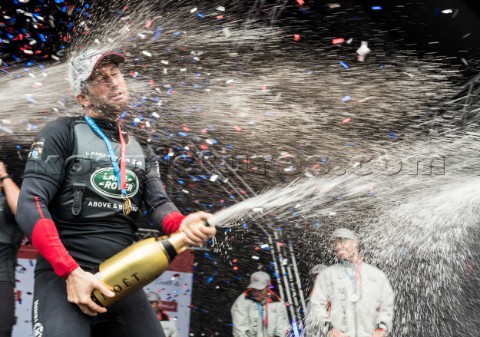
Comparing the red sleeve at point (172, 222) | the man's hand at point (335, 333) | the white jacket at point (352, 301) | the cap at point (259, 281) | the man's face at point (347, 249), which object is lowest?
the cap at point (259, 281)

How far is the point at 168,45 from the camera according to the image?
274 inches

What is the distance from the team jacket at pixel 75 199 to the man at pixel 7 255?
4.31ft

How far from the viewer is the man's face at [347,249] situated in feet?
17.6

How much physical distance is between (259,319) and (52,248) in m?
3.77

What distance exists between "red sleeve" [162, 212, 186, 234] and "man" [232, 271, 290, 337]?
10.6ft

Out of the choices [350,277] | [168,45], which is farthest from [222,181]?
[350,277]

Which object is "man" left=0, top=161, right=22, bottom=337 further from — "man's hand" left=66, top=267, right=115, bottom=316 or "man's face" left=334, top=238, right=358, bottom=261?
"man's face" left=334, top=238, right=358, bottom=261

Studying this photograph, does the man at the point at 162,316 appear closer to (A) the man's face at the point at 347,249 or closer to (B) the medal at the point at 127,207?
(A) the man's face at the point at 347,249

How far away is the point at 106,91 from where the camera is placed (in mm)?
3068

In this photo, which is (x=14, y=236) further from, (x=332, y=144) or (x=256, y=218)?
(x=332, y=144)

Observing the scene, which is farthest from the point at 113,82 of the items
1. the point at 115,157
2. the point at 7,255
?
the point at 7,255

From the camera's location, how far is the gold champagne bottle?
2.58m

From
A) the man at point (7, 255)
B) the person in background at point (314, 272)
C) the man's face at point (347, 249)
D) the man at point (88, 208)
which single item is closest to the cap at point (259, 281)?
the person in background at point (314, 272)

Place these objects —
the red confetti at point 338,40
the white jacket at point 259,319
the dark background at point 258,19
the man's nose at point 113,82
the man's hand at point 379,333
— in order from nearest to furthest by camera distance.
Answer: the man's nose at point 113,82, the man's hand at point 379,333, the white jacket at point 259,319, the dark background at point 258,19, the red confetti at point 338,40
